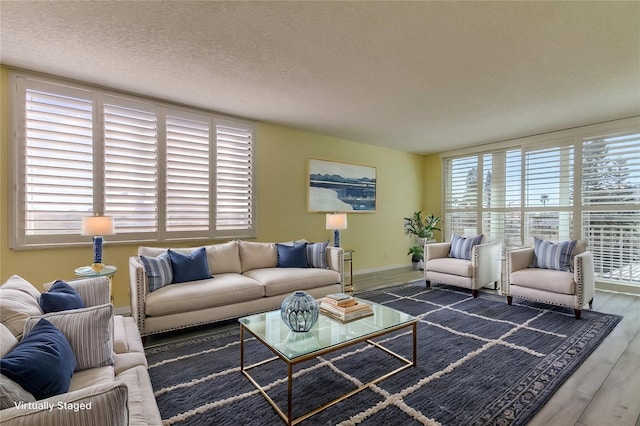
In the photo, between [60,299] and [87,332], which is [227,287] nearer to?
[60,299]

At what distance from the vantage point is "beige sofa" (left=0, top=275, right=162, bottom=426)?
0.83 meters

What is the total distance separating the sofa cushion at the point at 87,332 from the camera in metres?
1.43

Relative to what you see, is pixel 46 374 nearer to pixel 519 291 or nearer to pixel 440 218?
pixel 519 291

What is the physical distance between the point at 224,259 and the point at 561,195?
17.4 ft

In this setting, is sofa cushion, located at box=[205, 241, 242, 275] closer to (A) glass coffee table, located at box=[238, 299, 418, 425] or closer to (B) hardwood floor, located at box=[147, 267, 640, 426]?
(B) hardwood floor, located at box=[147, 267, 640, 426]

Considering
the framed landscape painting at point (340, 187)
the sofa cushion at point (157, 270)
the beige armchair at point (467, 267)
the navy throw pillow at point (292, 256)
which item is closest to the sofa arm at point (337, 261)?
the navy throw pillow at point (292, 256)

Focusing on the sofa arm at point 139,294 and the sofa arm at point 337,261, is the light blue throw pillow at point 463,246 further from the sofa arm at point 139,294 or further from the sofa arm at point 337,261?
the sofa arm at point 139,294

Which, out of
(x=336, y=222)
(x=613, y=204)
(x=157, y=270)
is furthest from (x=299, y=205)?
(x=613, y=204)

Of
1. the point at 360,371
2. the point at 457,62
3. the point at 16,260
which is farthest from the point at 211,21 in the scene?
the point at 16,260

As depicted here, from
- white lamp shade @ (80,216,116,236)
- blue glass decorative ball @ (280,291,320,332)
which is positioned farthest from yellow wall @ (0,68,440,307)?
blue glass decorative ball @ (280,291,320,332)

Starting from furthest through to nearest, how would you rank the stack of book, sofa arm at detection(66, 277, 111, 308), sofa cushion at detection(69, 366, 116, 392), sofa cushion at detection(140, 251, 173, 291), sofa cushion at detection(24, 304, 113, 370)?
sofa cushion at detection(140, 251, 173, 291), the stack of book, sofa arm at detection(66, 277, 111, 308), sofa cushion at detection(24, 304, 113, 370), sofa cushion at detection(69, 366, 116, 392)

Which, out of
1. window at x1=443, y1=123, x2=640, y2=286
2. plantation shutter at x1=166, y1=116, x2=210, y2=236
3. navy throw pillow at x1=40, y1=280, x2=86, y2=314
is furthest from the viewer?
window at x1=443, y1=123, x2=640, y2=286

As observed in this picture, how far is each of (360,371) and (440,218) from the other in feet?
16.6

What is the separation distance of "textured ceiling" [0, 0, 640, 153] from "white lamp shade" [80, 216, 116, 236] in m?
1.44
